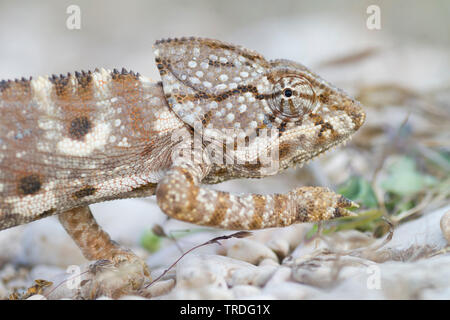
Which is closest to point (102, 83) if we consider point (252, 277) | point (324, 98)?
point (324, 98)

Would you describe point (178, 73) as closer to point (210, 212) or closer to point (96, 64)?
point (210, 212)

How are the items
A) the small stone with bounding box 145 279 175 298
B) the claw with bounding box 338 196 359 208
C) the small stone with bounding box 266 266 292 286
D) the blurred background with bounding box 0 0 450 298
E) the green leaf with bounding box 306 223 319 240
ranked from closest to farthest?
1. the small stone with bounding box 266 266 292 286
2. the small stone with bounding box 145 279 175 298
3. the claw with bounding box 338 196 359 208
4. the green leaf with bounding box 306 223 319 240
5. the blurred background with bounding box 0 0 450 298

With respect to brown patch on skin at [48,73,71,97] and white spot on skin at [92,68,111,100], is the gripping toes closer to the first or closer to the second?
white spot on skin at [92,68,111,100]

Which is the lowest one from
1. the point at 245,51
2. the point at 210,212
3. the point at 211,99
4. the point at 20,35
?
the point at 210,212

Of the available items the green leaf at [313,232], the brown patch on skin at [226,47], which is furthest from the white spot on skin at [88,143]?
the green leaf at [313,232]

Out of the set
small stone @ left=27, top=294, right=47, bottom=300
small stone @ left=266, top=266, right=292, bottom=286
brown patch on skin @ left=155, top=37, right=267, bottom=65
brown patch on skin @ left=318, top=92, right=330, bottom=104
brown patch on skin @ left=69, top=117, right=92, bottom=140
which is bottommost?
small stone @ left=27, top=294, right=47, bottom=300
